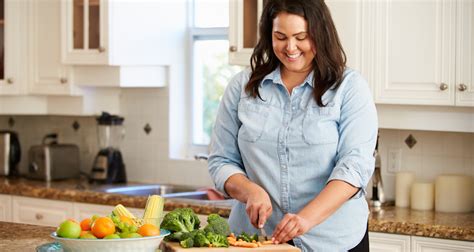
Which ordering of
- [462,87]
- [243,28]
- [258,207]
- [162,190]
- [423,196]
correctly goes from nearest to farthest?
[258,207]
[462,87]
[423,196]
[243,28]
[162,190]

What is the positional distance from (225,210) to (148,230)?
1.67 m

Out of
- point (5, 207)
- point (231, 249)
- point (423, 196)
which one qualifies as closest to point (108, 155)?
point (5, 207)

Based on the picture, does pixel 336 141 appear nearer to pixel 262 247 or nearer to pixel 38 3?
pixel 262 247

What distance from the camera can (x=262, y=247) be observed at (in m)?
2.25

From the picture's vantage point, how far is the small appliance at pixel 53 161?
4.93m

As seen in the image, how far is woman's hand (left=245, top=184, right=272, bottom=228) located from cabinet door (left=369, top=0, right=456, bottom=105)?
130 cm

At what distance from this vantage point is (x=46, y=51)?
487 centimetres

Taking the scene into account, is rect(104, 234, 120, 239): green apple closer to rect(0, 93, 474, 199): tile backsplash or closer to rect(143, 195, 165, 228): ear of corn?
rect(143, 195, 165, 228): ear of corn

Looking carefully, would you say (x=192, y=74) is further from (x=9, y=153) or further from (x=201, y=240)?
(x=201, y=240)

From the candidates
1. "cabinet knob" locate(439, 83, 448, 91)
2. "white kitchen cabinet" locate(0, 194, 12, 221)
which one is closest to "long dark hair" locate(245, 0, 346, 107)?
"cabinet knob" locate(439, 83, 448, 91)

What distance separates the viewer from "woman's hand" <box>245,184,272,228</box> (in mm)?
2502

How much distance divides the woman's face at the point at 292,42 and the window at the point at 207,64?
6.78 feet

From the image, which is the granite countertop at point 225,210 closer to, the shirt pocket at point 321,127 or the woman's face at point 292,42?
the shirt pocket at point 321,127

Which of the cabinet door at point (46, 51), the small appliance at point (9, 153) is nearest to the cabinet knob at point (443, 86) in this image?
the cabinet door at point (46, 51)
